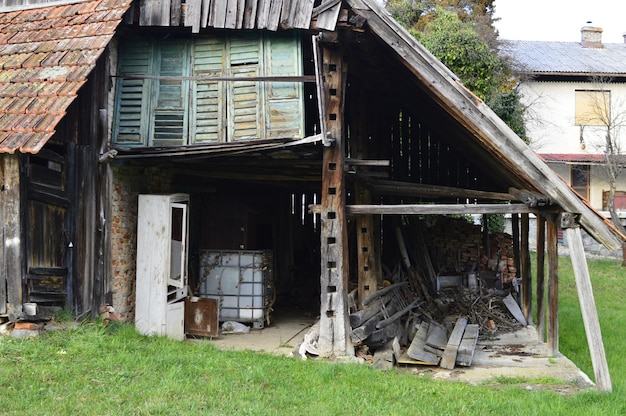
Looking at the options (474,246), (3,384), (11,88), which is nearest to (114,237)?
(11,88)

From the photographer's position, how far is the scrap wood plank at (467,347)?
8844mm

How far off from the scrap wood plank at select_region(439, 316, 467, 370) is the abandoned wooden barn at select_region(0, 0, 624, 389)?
141cm

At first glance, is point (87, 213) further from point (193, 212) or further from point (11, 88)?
point (193, 212)

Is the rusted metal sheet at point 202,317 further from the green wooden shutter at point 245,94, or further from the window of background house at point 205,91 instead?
the green wooden shutter at point 245,94

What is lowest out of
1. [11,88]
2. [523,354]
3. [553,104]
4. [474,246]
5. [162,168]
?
[523,354]

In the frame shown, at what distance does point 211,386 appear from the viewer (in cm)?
655

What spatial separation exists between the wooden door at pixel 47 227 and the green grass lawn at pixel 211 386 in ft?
1.99

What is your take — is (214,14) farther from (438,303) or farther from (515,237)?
(515,237)

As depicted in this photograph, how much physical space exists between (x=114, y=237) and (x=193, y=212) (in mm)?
2942

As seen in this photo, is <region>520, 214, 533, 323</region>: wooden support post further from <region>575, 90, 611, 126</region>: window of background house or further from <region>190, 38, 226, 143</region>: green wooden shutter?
<region>575, 90, 611, 126</region>: window of background house

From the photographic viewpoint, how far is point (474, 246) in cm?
1420

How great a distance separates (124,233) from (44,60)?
109 inches

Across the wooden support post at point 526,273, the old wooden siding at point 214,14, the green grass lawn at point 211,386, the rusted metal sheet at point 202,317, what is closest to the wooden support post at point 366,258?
the green grass lawn at point 211,386

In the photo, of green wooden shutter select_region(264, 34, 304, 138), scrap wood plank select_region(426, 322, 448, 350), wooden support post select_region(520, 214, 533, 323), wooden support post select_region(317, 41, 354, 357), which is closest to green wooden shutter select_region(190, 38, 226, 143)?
green wooden shutter select_region(264, 34, 304, 138)
